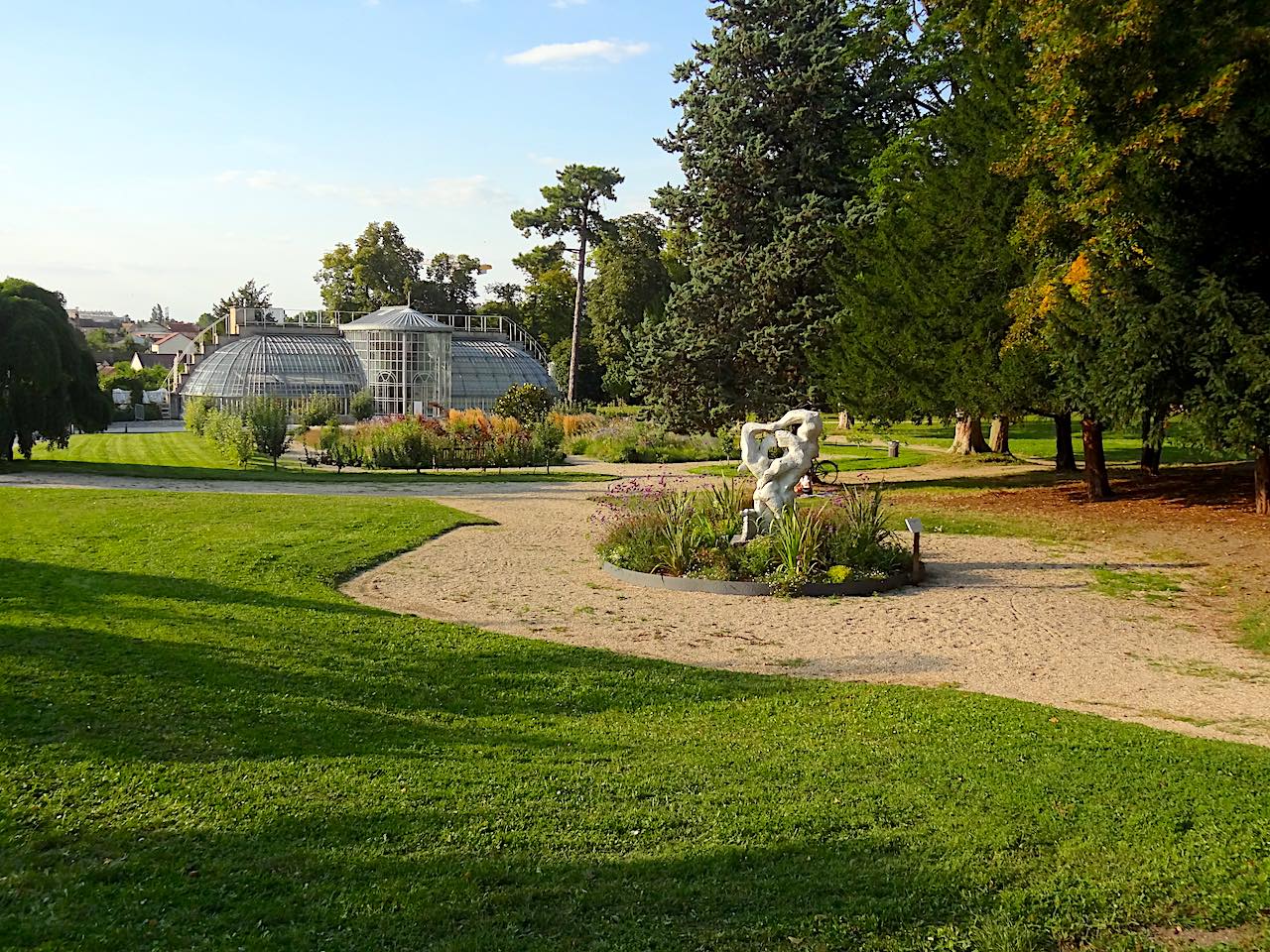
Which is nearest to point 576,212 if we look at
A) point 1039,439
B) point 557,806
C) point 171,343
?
point 1039,439

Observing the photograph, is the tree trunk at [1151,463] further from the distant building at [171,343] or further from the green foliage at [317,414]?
the distant building at [171,343]

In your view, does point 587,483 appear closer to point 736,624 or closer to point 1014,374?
point 1014,374

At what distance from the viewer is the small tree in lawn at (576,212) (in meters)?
54.6

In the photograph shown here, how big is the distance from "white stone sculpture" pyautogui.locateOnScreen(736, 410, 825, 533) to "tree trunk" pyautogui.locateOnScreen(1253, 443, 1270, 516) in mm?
7862

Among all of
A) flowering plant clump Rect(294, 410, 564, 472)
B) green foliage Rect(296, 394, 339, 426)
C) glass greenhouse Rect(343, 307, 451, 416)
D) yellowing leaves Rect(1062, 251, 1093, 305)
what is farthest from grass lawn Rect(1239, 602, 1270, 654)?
glass greenhouse Rect(343, 307, 451, 416)

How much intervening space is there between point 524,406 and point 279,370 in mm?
16431

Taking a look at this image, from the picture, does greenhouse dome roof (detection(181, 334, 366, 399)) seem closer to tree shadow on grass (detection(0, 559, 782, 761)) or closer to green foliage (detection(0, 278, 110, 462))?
A: green foliage (detection(0, 278, 110, 462))

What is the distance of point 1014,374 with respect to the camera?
17547 millimetres

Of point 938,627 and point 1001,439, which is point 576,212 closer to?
point 1001,439

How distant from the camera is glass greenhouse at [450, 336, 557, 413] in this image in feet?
159

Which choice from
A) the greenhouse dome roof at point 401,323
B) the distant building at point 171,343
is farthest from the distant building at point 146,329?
the greenhouse dome roof at point 401,323

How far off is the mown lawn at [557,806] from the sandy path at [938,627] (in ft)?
2.69

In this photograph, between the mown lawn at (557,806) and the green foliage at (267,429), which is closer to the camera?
the mown lawn at (557,806)

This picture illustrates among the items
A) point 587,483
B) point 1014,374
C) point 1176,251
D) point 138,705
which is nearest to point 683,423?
point 587,483
